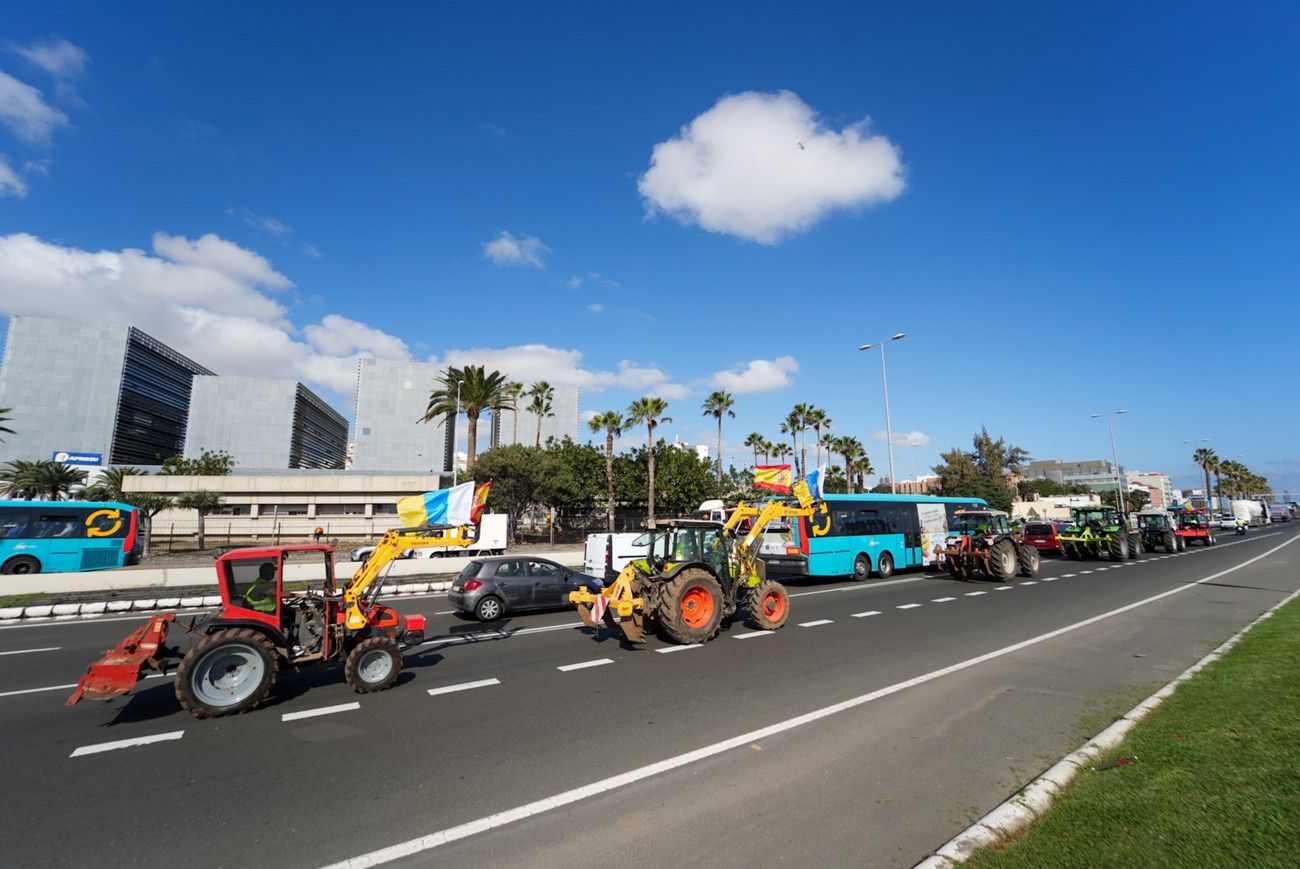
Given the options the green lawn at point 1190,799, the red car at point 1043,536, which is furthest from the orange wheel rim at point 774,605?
the red car at point 1043,536

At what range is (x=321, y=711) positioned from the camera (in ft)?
22.6

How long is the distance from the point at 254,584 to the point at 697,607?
6.76 m

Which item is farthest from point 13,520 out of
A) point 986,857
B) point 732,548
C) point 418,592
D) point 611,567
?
point 986,857

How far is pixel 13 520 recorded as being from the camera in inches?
831

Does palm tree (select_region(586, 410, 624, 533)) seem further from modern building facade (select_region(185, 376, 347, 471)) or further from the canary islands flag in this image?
modern building facade (select_region(185, 376, 347, 471))

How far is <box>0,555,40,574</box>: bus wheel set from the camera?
20922 millimetres

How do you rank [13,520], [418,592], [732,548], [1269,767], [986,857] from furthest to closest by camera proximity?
1. [13,520]
2. [418,592]
3. [732,548]
4. [1269,767]
5. [986,857]

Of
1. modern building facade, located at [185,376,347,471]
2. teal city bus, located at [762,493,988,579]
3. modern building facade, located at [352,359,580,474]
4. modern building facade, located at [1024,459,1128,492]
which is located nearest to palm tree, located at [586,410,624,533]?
teal city bus, located at [762,493,988,579]

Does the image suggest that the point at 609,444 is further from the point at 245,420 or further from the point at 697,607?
the point at 245,420

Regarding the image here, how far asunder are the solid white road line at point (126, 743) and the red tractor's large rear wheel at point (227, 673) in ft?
1.27

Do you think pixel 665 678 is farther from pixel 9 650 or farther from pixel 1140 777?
pixel 9 650

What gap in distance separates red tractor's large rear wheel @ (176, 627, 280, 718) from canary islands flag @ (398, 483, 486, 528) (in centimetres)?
238

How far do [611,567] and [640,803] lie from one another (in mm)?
11292

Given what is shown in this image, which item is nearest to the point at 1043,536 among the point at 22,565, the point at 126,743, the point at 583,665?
the point at 583,665
